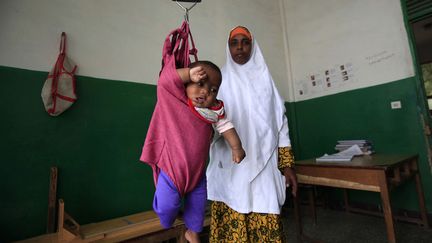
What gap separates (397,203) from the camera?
242cm

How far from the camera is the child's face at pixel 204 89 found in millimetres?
704

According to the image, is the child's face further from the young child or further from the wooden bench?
the wooden bench

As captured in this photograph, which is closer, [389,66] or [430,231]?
[430,231]

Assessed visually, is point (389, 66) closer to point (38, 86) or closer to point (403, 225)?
point (403, 225)

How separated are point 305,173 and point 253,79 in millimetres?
1275

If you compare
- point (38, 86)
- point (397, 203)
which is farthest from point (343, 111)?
point (38, 86)

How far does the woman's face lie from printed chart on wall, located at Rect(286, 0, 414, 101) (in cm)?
214

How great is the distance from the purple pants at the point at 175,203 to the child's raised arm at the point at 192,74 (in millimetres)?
300

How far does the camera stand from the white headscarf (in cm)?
102

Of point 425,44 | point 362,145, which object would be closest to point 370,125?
point 362,145

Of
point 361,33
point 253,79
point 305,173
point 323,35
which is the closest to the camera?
point 253,79

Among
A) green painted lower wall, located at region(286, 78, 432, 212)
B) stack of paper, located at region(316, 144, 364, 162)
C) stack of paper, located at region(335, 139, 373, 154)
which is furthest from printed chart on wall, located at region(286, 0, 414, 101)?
stack of paper, located at region(316, 144, 364, 162)

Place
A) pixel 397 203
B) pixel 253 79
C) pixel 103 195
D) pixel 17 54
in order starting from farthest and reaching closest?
pixel 397 203 < pixel 103 195 < pixel 17 54 < pixel 253 79

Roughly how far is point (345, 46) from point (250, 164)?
8.57 ft
